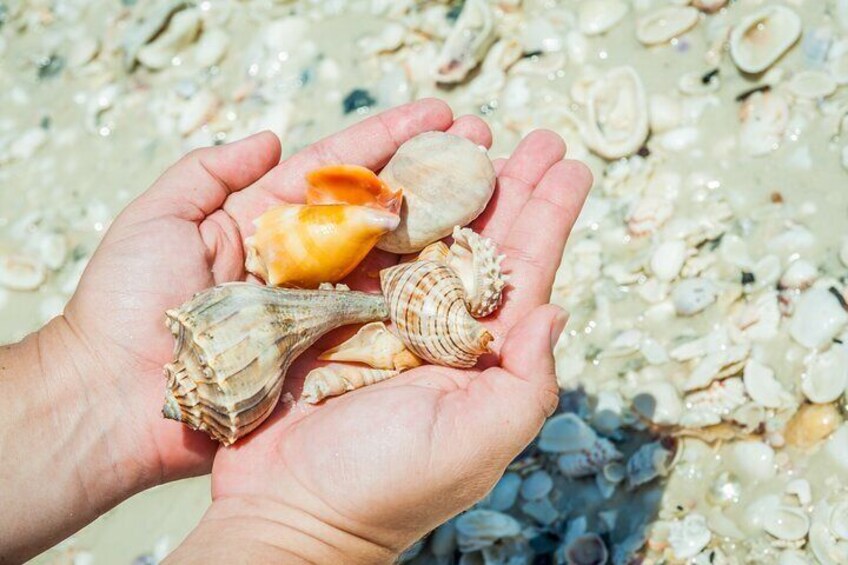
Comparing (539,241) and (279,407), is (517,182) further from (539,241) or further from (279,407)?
(279,407)

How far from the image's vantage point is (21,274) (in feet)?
16.2

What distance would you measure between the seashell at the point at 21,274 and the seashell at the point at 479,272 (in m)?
3.03

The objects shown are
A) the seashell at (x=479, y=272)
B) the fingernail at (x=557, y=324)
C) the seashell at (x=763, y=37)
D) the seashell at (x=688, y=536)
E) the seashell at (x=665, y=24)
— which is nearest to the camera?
the fingernail at (x=557, y=324)

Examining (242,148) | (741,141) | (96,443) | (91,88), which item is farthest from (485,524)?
(91,88)

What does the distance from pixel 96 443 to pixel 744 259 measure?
9.48ft

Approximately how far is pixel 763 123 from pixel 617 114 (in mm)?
737

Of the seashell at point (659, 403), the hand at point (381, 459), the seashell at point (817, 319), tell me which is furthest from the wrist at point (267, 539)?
the seashell at point (817, 319)

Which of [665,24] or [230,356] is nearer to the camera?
[230,356]

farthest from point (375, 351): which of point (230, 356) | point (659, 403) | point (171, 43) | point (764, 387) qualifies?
point (171, 43)

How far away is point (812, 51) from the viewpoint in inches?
163

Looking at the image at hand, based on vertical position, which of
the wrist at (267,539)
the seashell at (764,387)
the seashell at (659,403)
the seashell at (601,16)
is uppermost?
the seashell at (601,16)

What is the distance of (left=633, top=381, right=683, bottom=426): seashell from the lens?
3.53m

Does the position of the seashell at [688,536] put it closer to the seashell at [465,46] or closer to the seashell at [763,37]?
the seashell at [763,37]

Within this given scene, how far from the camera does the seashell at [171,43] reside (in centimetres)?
554
